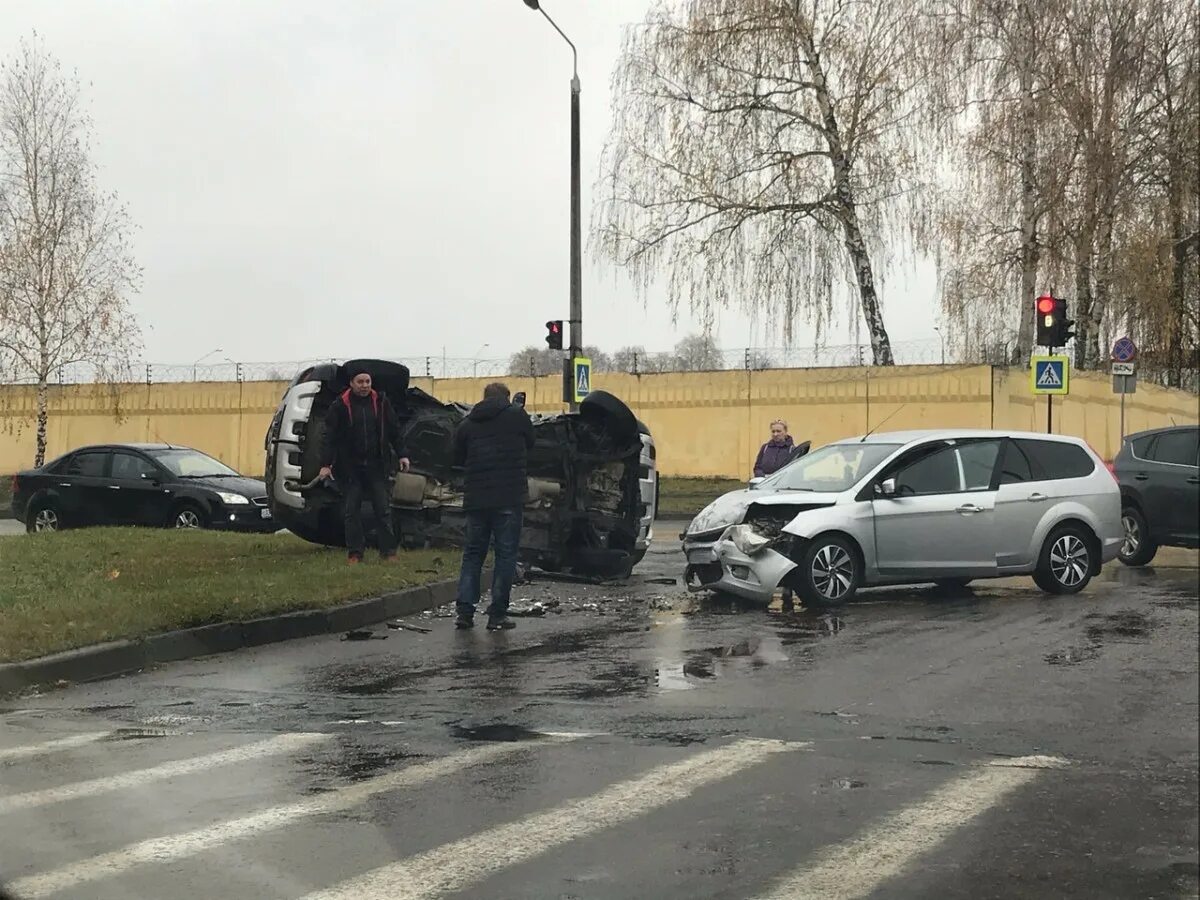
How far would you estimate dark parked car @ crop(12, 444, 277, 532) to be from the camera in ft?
67.3

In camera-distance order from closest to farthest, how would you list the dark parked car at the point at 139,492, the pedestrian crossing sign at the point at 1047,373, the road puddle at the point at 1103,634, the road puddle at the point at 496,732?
the road puddle at the point at 496,732 → the road puddle at the point at 1103,634 → the dark parked car at the point at 139,492 → the pedestrian crossing sign at the point at 1047,373

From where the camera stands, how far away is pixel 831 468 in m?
13.5

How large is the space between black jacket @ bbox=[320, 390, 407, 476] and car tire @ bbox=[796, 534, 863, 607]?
160 inches

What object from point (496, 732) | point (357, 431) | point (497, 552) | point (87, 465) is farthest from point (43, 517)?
point (496, 732)

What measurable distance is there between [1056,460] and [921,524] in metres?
1.58

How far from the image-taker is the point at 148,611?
34.9ft

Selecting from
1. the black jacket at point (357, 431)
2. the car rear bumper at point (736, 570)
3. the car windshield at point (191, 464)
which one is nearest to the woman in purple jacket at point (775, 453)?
the car rear bumper at point (736, 570)

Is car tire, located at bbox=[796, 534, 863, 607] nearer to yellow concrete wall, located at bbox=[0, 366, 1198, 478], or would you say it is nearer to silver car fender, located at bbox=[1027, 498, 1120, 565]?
silver car fender, located at bbox=[1027, 498, 1120, 565]

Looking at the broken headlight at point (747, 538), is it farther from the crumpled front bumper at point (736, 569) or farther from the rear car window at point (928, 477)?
the rear car window at point (928, 477)

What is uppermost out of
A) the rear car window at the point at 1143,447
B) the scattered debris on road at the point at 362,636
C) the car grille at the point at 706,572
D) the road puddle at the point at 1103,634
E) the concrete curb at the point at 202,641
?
the rear car window at the point at 1143,447

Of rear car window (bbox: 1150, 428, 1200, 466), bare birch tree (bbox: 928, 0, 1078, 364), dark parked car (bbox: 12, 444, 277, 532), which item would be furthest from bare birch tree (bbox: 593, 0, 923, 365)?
rear car window (bbox: 1150, 428, 1200, 466)

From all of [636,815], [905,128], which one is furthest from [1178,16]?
[905,128]

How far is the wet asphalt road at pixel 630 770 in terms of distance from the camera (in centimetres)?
456

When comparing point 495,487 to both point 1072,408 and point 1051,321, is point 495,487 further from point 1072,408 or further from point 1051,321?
point 1072,408
